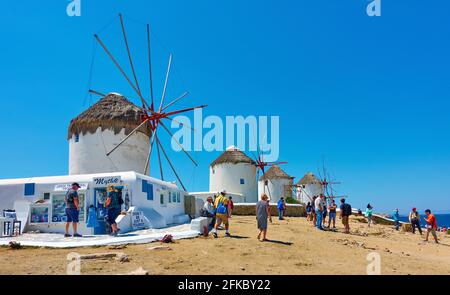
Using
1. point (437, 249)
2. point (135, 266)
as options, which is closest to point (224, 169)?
point (437, 249)

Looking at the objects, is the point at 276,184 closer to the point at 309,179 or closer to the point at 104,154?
the point at 309,179

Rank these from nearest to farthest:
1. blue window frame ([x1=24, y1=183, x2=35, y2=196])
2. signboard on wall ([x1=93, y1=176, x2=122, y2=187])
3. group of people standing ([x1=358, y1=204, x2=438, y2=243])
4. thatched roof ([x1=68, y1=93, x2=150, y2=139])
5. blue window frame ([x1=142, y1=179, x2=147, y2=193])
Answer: signboard on wall ([x1=93, y1=176, x2=122, y2=187]), blue window frame ([x1=142, y1=179, x2=147, y2=193]), blue window frame ([x1=24, y1=183, x2=35, y2=196]), group of people standing ([x1=358, y1=204, x2=438, y2=243]), thatched roof ([x1=68, y1=93, x2=150, y2=139])

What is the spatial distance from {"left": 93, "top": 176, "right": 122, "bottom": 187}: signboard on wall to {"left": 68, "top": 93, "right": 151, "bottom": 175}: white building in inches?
325

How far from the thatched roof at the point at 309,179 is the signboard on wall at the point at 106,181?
114 ft

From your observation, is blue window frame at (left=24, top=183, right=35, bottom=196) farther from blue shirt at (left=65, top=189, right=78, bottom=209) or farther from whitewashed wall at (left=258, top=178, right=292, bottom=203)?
whitewashed wall at (left=258, top=178, right=292, bottom=203)

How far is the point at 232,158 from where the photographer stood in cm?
4009

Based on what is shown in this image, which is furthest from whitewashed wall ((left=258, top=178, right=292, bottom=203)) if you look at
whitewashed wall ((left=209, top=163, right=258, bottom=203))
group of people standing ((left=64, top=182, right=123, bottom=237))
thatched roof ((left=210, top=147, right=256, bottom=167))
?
group of people standing ((left=64, top=182, right=123, bottom=237))

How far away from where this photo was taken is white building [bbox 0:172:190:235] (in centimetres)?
1450

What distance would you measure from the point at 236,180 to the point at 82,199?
2566 centimetres

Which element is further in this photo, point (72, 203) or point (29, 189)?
point (29, 189)

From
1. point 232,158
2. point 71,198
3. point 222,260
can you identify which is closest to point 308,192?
point 232,158

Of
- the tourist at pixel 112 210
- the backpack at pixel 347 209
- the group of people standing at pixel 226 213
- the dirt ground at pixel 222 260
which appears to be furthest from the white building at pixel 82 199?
the backpack at pixel 347 209

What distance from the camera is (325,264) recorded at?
8.82 meters
